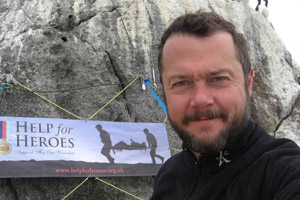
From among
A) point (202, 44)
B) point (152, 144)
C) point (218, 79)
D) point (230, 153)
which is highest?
point (202, 44)

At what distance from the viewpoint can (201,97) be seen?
1.05 meters

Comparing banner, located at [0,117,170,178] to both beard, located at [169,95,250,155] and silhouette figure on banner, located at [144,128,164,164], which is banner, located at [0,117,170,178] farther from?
beard, located at [169,95,250,155]

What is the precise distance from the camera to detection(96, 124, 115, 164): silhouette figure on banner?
13.3 ft

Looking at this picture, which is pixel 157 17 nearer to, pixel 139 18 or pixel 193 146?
pixel 139 18

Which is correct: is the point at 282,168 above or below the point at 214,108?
below

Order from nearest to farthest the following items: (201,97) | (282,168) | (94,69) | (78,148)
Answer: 1. (282,168)
2. (201,97)
3. (78,148)
4. (94,69)

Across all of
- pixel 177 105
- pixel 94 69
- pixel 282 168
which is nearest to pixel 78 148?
pixel 94 69

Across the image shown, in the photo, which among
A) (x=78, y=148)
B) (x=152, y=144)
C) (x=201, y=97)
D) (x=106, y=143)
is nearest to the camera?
(x=201, y=97)

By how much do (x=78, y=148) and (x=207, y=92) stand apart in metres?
3.06

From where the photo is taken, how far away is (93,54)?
4602 millimetres

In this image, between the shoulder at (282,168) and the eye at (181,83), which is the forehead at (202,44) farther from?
the shoulder at (282,168)

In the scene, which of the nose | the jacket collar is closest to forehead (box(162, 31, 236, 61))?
the nose

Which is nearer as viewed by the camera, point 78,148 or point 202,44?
point 202,44

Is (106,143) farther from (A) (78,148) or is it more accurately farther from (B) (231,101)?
(B) (231,101)
